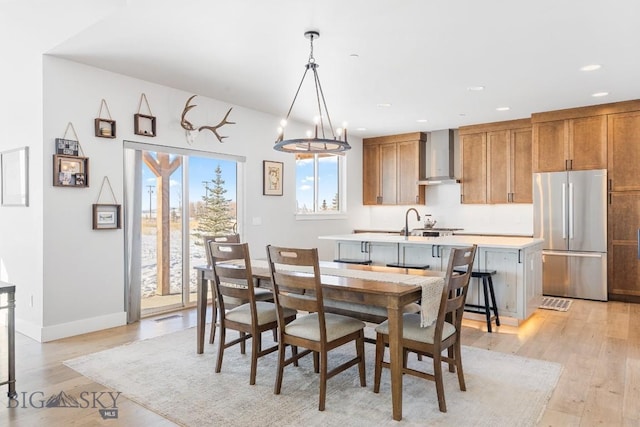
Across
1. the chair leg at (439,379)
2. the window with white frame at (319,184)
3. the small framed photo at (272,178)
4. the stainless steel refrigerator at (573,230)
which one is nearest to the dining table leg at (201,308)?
the chair leg at (439,379)

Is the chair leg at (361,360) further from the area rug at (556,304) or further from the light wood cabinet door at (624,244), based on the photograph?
the light wood cabinet door at (624,244)

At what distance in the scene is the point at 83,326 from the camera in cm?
419

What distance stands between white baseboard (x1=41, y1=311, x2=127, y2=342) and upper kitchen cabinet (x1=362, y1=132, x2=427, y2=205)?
5.04m

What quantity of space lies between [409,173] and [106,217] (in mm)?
5154

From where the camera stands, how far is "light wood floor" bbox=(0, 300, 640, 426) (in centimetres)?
249

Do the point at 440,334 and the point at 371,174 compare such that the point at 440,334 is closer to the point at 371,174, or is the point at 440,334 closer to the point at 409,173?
the point at 409,173

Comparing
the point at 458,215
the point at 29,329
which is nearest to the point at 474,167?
the point at 458,215

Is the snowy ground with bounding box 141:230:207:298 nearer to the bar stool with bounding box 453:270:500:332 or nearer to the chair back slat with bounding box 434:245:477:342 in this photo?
the bar stool with bounding box 453:270:500:332

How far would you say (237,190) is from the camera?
5.87 meters

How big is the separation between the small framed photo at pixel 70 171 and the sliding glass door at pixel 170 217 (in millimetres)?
475

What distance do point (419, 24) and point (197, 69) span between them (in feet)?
7.47

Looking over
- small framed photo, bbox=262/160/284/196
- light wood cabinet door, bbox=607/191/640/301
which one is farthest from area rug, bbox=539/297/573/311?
small framed photo, bbox=262/160/284/196

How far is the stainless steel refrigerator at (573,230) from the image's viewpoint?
5625 mm

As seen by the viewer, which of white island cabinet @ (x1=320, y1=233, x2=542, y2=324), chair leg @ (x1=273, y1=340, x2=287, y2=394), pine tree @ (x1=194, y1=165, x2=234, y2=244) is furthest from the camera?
pine tree @ (x1=194, y1=165, x2=234, y2=244)
